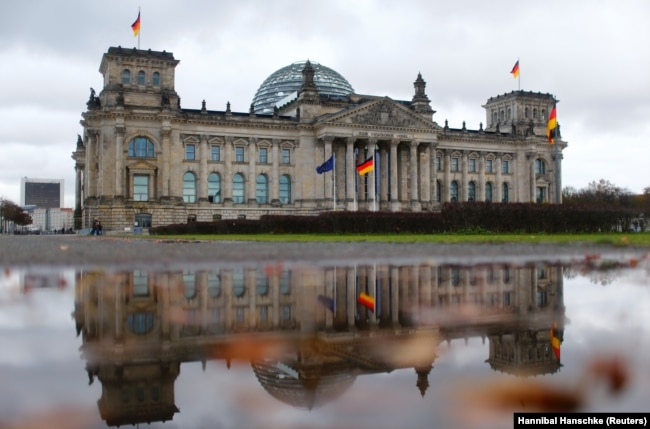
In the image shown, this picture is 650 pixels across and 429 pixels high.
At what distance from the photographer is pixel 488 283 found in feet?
30.0

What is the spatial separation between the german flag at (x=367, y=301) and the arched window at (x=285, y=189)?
66487mm

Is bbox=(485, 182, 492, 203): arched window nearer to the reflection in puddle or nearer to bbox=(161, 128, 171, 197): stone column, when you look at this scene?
bbox=(161, 128, 171, 197): stone column

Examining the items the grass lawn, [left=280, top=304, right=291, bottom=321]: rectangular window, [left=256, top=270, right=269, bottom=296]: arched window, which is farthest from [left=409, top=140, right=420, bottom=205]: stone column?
[left=280, top=304, right=291, bottom=321]: rectangular window

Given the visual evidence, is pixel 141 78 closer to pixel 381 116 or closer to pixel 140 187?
pixel 140 187

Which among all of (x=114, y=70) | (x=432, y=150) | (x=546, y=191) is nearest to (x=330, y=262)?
(x=114, y=70)

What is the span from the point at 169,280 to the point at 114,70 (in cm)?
6285

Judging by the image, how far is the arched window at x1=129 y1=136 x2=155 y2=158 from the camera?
6675 centimetres

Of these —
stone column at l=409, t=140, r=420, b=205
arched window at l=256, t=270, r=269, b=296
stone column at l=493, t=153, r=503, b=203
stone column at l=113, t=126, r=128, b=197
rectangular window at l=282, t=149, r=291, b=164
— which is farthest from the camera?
stone column at l=493, t=153, r=503, b=203

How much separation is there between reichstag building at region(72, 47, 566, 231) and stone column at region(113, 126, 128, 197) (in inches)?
4.1

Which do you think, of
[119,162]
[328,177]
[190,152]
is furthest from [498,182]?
[119,162]

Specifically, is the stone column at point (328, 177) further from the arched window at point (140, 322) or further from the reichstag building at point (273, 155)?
the arched window at point (140, 322)

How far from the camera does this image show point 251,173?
2852 inches

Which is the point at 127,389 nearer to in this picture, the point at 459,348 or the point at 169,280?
the point at 459,348

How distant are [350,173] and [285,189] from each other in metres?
7.98
